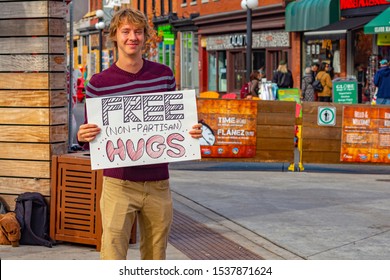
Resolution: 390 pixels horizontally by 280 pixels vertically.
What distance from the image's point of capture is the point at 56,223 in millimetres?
9672

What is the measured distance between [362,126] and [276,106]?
1.40 m

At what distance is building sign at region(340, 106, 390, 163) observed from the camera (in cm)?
1719

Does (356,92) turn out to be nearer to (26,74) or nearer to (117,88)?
(26,74)

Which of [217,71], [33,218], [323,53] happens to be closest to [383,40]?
[323,53]

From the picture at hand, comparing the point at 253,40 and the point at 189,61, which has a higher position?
the point at 253,40

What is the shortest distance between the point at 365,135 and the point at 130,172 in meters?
11.5

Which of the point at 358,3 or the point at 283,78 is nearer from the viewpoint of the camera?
the point at 283,78

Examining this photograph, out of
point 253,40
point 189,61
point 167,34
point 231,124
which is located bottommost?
point 231,124

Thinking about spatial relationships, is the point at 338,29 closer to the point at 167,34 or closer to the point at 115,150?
the point at 167,34

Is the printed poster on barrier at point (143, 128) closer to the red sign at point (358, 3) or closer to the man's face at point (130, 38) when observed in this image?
the man's face at point (130, 38)

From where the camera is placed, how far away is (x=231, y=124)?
17562 millimetres

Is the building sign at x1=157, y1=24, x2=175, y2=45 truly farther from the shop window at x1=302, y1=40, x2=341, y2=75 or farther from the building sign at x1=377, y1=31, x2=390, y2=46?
the building sign at x1=377, y1=31, x2=390, y2=46

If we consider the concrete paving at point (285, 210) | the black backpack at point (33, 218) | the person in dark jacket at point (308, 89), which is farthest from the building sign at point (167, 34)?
the black backpack at point (33, 218)

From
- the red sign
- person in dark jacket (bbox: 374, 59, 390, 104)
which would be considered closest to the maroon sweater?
person in dark jacket (bbox: 374, 59, 390, 104)
